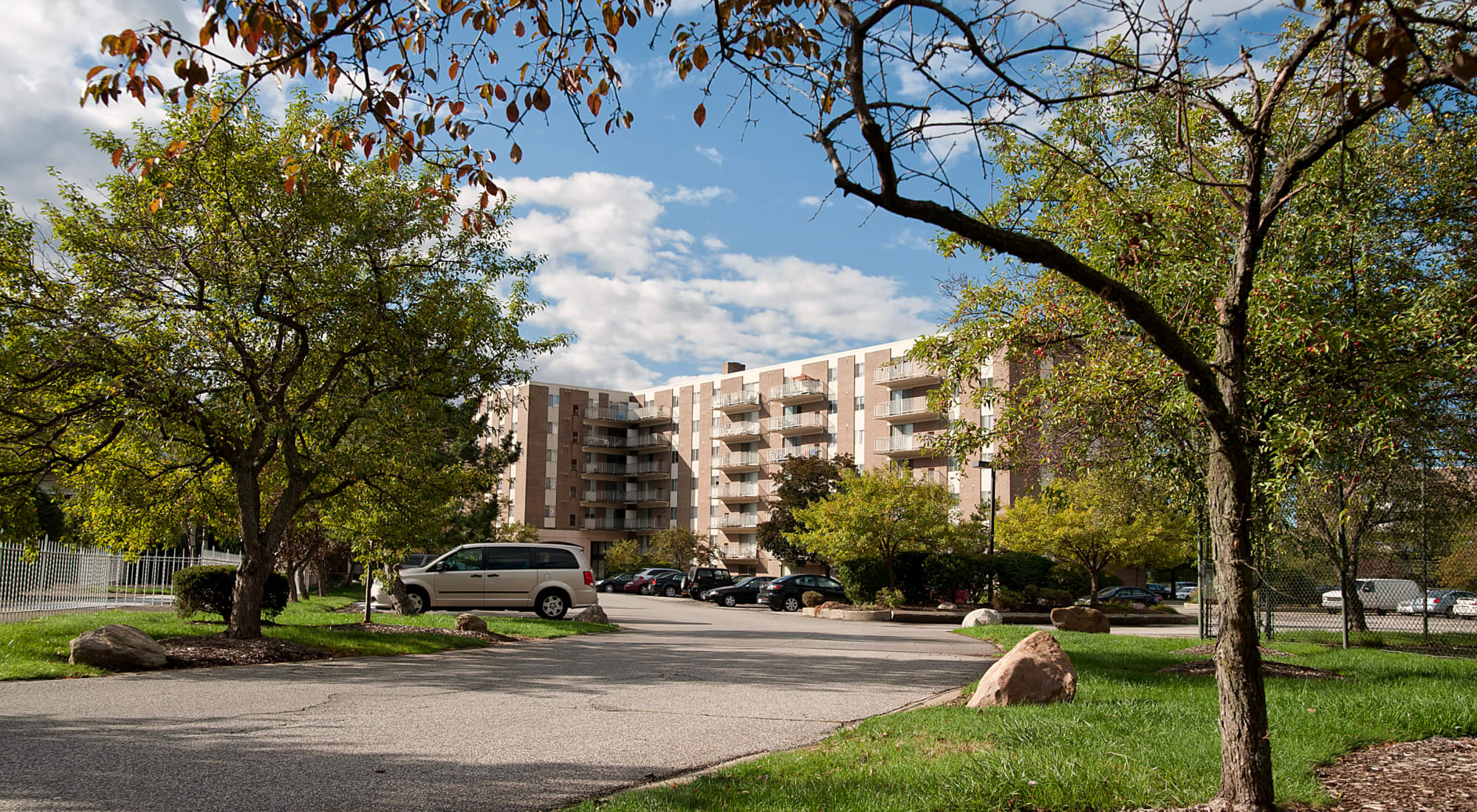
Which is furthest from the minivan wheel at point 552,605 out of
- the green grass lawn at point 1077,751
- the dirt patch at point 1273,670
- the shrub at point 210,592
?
the green grass lawn at point 1077,751

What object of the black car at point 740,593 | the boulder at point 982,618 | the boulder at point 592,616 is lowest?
the black car at point 740,593

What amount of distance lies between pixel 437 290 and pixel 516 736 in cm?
861

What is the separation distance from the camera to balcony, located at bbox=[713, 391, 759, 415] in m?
74.5

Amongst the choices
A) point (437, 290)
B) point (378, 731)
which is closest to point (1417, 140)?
point (378, 731)

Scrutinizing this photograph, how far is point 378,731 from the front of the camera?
7.58 meters

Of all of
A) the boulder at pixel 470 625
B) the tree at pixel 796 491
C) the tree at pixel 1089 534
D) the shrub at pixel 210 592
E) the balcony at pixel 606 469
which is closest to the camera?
the boulder at pixel 470 625

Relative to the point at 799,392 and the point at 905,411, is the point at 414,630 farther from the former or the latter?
the point at 799,392

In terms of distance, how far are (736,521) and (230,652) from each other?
206ft

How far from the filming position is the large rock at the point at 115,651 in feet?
35.5

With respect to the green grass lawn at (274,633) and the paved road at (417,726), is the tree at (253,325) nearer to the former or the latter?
the green grass lawn at (274,633)

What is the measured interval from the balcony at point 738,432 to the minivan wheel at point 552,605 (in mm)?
51982

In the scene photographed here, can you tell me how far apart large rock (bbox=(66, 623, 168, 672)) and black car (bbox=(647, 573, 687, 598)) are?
39.7 metres

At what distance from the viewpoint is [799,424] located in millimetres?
70562

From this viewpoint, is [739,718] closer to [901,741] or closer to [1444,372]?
[901,741]
